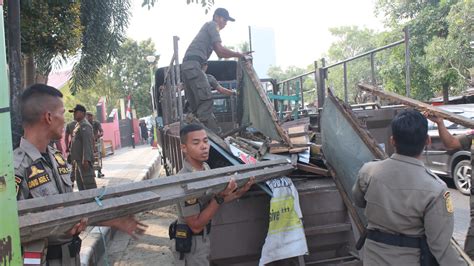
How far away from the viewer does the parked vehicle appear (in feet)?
24.1

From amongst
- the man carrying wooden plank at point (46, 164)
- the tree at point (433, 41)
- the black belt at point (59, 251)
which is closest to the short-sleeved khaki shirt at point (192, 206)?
the man carrying wooden plank at point (46, 164)

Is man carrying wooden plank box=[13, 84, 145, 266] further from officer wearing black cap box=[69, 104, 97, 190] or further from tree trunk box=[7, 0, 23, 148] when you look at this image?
officer wearing black cap box=[69, 104, 97, 190]

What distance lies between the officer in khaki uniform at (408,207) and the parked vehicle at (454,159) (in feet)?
18.2

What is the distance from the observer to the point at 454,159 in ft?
25.3

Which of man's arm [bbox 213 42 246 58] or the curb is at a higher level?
man's arm [bbox 213 42 246 58]

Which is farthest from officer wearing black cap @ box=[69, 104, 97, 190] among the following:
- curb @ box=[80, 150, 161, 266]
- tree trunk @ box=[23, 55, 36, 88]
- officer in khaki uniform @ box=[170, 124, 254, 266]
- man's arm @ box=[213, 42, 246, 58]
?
officer in khaki uniform @ box=[170, 124, 254, 266]

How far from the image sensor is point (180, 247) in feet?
8.80

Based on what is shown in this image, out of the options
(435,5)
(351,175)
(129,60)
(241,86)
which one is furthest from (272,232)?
(129,60)

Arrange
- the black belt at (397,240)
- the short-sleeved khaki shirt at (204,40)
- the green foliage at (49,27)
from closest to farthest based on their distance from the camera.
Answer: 1. the black belt at (397,240)
2. the short-sleeved khaki shirt at (204,40)
3. the green foliage at (49,27)

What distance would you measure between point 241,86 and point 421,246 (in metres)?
3.19

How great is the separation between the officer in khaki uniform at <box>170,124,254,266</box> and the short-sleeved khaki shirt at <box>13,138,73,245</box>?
0.77 m

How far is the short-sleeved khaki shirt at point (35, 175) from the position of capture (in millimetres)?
1907

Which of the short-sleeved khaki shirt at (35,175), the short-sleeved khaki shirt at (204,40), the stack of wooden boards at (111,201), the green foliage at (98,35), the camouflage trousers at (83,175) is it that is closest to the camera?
the stack of wooden boards at (111,201)

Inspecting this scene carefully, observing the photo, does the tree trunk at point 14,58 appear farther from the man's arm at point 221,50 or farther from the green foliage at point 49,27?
the man's arm at point 221,50
